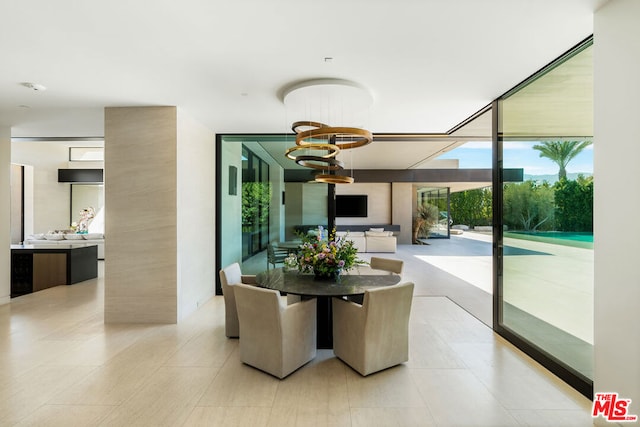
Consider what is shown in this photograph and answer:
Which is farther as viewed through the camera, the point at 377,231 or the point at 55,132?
the point at 377,231

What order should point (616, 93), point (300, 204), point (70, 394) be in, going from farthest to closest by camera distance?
point (300, 204) → point (70, 394) → point (616, 93)

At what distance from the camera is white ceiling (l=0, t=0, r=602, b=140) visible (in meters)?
2.22

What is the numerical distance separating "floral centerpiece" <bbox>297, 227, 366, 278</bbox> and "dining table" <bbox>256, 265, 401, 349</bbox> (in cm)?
9

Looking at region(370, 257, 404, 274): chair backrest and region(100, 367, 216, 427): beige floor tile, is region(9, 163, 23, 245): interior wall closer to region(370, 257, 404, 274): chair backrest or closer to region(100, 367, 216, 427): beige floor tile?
region(100, 367, 216, 427): beige floor tile

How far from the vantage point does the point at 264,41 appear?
8.59 ft

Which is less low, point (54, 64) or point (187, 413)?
point (54, 64)

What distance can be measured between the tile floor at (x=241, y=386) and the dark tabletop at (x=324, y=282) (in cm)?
73

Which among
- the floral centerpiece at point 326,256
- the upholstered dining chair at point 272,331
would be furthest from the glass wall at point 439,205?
the upholstered dining chair at point 272,331

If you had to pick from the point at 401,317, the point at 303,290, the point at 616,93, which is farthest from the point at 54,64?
the point at 616,93

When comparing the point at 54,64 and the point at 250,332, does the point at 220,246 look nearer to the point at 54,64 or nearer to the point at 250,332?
the point at 250,332

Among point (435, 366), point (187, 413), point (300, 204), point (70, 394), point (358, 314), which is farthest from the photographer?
point (300, 204)

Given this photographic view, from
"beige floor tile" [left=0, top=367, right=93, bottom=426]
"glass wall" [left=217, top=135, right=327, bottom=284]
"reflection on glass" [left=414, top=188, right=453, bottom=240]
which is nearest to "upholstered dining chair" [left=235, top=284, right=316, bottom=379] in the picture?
"beige floor tile" [left=0, top=367, right=93, bottom=426]

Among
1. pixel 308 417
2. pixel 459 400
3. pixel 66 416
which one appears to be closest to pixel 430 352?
pixel 459 400

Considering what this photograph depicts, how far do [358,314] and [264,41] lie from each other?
7.84ft
